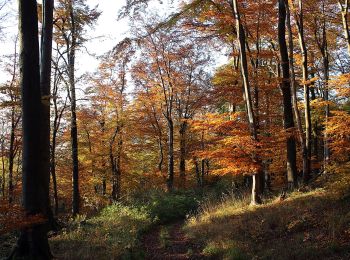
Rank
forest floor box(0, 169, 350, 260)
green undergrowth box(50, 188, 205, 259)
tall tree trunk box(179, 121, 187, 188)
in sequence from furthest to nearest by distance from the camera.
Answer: tall tree trunk box(179, 121, 187, 188)
green undergrowth box(50, 188, 205, 259)
forest floor box(0, 169, 350, 260)

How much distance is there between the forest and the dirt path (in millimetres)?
50

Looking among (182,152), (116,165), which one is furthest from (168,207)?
(116,165)

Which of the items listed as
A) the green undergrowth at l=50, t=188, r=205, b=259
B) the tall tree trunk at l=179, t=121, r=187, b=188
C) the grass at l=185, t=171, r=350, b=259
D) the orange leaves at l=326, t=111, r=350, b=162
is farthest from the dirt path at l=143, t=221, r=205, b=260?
the tall tree trunk at l=179, t=121, r=187, b=188

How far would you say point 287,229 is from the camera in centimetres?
814

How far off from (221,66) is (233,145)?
1502 centimetres

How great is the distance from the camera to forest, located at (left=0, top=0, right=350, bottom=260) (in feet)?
22.6

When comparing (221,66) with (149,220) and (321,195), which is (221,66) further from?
(321,195)

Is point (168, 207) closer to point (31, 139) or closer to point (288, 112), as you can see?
point (288, 112)

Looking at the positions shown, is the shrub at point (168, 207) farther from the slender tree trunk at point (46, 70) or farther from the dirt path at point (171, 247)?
the slender tree trunk at point (46, 70)

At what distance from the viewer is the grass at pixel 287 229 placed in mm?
6617

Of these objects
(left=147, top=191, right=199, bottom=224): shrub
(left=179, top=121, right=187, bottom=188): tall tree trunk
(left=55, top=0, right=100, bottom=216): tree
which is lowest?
(left=147, top=191, right=199, bottom=224): shrub

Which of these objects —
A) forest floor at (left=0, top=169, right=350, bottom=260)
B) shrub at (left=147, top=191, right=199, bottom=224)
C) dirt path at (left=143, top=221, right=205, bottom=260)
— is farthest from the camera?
shrub at (left=147, top=191, right=199, bottom=224)

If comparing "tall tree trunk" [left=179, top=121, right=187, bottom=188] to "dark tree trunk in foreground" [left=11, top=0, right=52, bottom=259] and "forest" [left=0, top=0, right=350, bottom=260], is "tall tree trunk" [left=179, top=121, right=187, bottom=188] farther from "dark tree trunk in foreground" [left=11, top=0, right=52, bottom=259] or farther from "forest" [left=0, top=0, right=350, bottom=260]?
"dark tree trunk in foreground" [left=11, top=0, right=52, bottom=259]

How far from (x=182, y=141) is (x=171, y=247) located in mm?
19220
